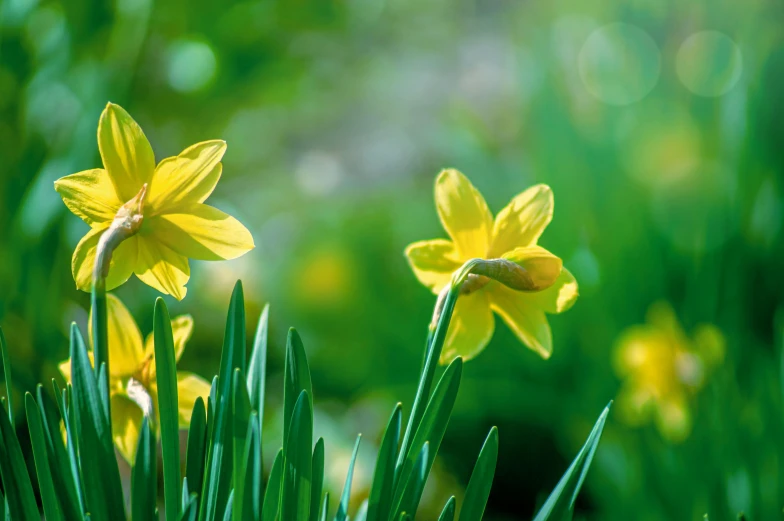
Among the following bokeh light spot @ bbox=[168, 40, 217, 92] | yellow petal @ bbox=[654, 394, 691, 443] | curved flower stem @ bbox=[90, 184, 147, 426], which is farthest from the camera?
bokeh light spot @ bbox=[168, 40, 217, 92]

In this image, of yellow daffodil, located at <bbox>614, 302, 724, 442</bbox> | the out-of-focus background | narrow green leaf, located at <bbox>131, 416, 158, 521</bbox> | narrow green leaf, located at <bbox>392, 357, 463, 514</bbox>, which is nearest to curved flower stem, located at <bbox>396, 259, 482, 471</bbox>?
narrow green leaf, located at <bbox>392, 357, 463, 514</bbox>

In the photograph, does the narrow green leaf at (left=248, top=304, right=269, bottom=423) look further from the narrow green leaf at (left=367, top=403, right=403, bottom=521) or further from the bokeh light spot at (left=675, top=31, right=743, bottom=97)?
the bokeh light spot at (left=675, top=31, right=743, bottom=97)

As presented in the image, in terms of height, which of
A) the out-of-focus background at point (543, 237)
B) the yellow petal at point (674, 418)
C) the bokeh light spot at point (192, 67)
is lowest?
the yellow petal at point (674, 418)

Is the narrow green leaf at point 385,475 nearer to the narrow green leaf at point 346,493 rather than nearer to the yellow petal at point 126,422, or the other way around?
the narrow green leaf at point 346,493

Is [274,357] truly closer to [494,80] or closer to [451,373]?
[451,373]

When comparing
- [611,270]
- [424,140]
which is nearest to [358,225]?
[611,270]

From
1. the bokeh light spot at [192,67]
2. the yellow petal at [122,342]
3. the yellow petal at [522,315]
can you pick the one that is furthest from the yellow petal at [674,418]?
the bokeh light spot at [192,67]

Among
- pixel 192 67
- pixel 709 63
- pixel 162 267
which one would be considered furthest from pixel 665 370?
pixel 192 67
